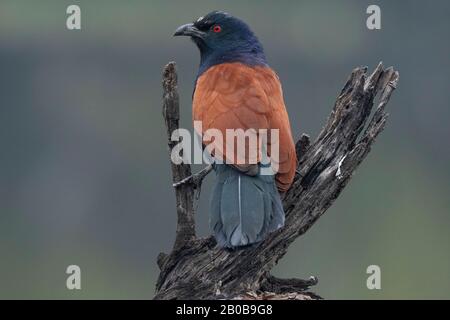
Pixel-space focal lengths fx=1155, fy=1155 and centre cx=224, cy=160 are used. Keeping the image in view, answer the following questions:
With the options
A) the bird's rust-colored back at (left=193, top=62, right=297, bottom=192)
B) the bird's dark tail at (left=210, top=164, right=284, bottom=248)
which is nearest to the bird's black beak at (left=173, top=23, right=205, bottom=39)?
the bird's rust-colored back at (left=193, top=62, right=297, bottom=192)

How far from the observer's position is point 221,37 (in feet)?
29.7

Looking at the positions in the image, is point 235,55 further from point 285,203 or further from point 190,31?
point 285,203

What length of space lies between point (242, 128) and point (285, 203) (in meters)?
0.61

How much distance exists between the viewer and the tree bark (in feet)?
25.7

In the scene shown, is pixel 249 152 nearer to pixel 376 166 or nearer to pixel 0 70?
pixel 376 166

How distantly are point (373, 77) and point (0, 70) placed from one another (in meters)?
16.9

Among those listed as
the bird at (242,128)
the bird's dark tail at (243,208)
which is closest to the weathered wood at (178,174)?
the bird at (242,128)

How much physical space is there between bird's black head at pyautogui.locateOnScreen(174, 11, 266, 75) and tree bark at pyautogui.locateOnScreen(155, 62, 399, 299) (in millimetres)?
1077

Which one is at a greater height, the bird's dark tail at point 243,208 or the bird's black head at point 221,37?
the bird's black head at point 221,37

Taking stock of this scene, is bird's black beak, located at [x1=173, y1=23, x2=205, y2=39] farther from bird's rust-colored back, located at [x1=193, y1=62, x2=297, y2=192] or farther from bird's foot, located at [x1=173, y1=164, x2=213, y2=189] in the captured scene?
bird's foot, located at [x1=173, y1=164, x2=213, y2=189]

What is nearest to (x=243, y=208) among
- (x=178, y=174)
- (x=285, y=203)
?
(x=285, y=203)

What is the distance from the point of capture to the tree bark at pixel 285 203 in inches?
308

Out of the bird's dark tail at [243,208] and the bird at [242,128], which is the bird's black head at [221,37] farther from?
the bird's dark tail at [243,208]

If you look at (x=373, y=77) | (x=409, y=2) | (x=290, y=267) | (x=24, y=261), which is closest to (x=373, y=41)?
(x=409, y=2)
